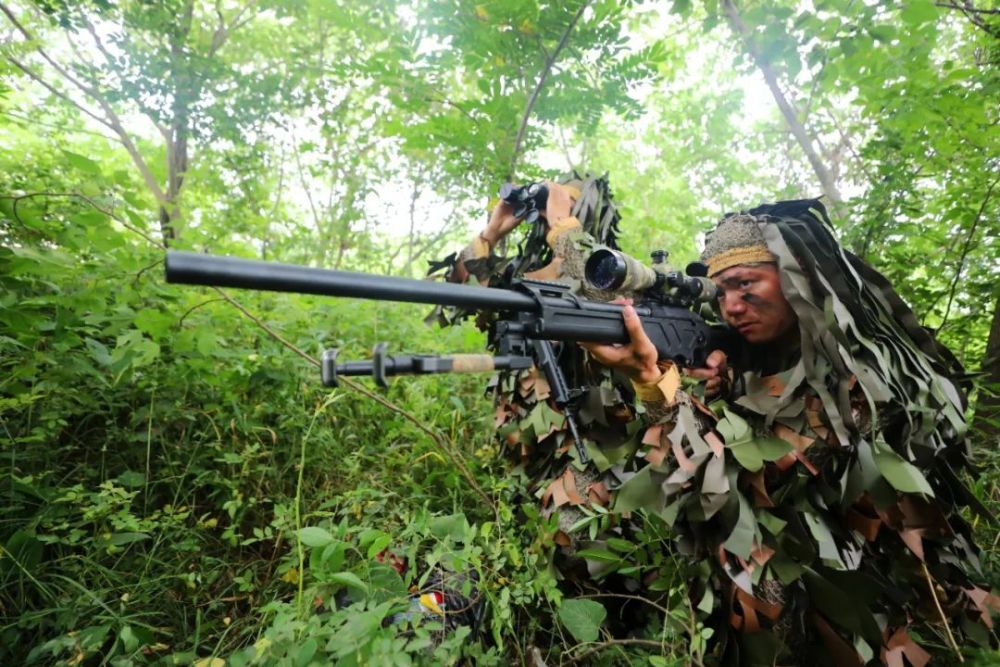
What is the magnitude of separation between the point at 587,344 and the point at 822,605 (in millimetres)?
1250

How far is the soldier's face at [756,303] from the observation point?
2.08m

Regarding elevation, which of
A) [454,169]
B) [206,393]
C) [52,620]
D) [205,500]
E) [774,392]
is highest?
[454,169]

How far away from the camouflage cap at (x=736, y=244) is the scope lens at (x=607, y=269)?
60 cm

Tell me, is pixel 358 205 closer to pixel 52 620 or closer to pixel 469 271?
pixel 469 271

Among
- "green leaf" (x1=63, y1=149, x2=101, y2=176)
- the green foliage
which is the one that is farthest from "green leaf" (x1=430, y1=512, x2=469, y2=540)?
"green leaf" (x1=63, y1=149, x2=101, y2=176)

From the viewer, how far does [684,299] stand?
2230mm

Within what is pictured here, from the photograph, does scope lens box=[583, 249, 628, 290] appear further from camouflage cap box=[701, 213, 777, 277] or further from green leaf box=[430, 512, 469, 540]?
green leaf box=[430, 512, 469, 540]

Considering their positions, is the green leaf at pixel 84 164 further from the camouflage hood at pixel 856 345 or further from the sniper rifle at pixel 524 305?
the camouflage hood at pixel 856 345

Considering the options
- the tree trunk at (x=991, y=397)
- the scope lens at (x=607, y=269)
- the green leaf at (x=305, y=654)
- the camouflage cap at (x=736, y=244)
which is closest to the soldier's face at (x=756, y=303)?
the camouflage cap at (x=736, y=244)

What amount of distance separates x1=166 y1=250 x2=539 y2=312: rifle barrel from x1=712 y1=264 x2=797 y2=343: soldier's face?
1.26 metres

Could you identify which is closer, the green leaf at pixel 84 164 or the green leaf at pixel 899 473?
the green leaf at pixel 899 473

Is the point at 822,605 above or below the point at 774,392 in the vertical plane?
below

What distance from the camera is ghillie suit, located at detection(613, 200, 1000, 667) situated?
1741mm

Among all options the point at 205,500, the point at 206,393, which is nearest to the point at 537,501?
the point at 205,500
